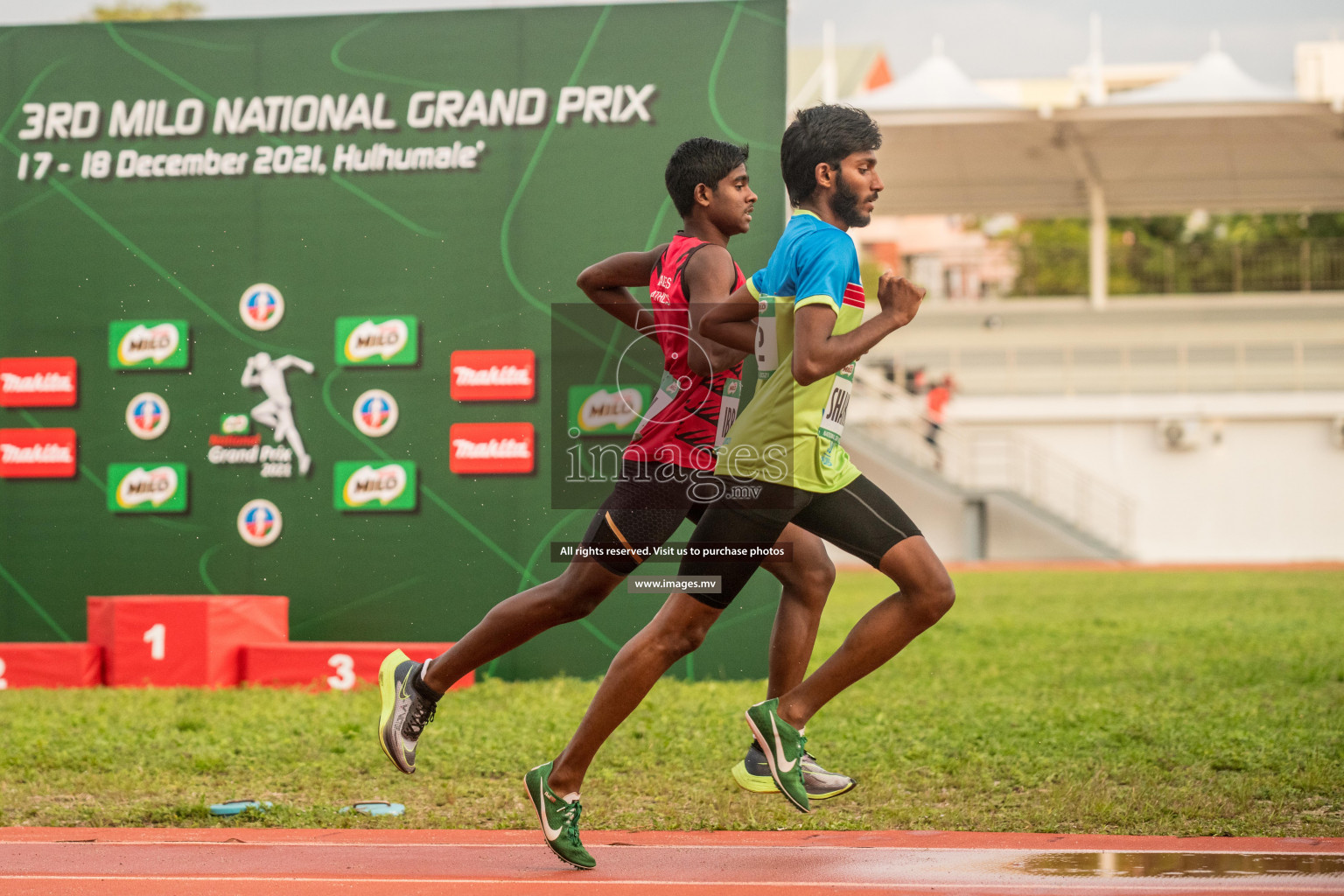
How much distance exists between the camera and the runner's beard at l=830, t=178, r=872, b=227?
4.48m

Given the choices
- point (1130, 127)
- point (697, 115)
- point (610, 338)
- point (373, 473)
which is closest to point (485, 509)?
point (373, 473)

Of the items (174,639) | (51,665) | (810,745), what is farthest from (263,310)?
(810,745)

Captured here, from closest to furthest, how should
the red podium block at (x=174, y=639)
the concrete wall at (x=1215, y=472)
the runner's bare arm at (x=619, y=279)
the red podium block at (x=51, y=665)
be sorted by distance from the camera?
the runner's bare arm at (x=619, y=279) < the red podium block at (x=174, y=639) < the red podium block at (x=51, y=665) < the concrete wall at (x=1215, y=472)

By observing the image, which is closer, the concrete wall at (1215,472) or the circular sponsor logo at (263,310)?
the circular sponsor logo at (263,310)

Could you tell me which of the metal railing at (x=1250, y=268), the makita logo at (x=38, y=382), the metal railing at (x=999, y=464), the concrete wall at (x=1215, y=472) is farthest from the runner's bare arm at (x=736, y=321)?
the metal railing at (x=1250, y=268)

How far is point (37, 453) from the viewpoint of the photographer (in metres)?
9.70

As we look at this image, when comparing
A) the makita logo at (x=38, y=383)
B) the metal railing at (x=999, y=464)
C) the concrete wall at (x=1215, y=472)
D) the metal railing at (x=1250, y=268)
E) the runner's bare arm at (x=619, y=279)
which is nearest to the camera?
the runner's bare arm at (x=619, y=279)

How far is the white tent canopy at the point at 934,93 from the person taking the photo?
3047 centimetres

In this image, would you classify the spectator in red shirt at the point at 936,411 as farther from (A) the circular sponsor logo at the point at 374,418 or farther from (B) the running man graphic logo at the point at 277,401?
(B) the running man graphic logo at the point at 277,401

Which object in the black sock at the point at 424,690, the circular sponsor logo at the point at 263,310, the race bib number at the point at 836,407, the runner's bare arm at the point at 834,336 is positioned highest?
the circular sponsor logo at the point at 263,310

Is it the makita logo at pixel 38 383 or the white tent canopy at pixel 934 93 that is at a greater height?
the white tent canopy at pixel 934 93

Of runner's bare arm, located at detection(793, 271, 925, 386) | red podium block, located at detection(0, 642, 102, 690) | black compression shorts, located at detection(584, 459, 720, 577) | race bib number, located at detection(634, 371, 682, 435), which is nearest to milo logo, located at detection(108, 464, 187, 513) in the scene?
red podium block, located at detection(0, 642, 102, 690)

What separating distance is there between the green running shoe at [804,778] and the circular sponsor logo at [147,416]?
6131mm

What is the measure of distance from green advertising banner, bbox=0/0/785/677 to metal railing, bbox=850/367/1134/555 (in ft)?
63.2
